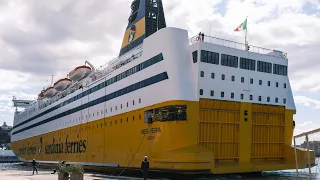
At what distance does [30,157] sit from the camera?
2520 inches

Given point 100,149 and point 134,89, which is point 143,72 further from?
point 100,149

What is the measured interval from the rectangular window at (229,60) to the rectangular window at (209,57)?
1.91ft

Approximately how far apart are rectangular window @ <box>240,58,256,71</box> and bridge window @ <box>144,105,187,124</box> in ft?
20.5

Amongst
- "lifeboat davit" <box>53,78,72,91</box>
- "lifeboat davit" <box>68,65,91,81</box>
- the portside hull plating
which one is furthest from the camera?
"lifeboat davit" <box>53,78,72,91</box>

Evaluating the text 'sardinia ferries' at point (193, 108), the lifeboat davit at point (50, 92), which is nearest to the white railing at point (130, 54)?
the text 'sardinia ferries' at point (193, 108)

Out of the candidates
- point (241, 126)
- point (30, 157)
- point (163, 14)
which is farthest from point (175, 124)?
point (30, 157)

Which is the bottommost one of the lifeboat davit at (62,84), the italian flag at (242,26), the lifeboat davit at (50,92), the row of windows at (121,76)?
the row of windows at (121,76)

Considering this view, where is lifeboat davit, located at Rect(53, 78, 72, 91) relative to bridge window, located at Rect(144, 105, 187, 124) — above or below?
above

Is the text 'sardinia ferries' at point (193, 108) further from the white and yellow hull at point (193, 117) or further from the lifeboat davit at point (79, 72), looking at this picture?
the lifeboat davit at point (79, 72)

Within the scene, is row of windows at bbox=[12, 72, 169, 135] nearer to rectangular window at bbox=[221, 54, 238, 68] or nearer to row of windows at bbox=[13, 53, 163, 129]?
row of windows at bbox=[13, 53, 163, 129]

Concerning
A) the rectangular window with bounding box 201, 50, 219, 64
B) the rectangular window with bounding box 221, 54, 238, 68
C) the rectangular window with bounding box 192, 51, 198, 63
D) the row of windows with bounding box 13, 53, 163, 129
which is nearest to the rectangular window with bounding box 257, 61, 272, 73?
the rectangular window with bounding box 221, 54, 238, 68

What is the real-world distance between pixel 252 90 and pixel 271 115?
8.83 ft

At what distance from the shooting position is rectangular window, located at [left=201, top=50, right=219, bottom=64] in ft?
83.6

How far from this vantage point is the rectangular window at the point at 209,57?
1003 inches
